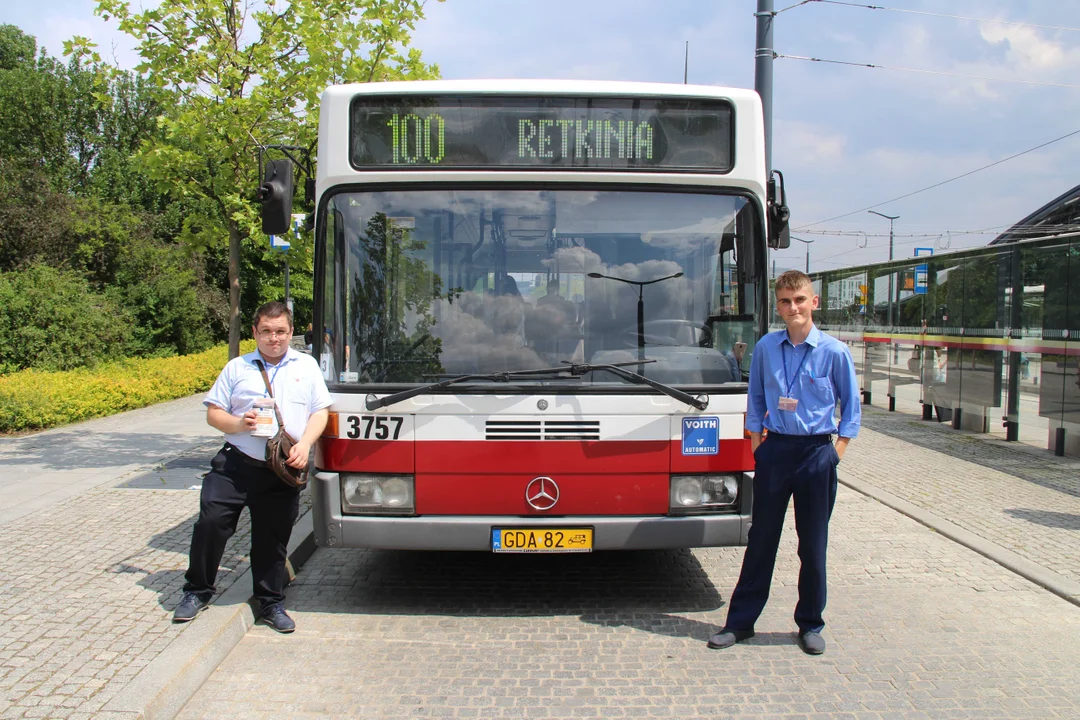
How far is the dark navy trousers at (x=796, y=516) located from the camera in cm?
442

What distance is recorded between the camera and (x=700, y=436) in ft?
16.0

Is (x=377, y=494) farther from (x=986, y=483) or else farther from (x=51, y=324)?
(x=51, y=324)

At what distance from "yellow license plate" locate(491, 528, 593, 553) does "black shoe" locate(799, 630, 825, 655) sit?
3.96 feet

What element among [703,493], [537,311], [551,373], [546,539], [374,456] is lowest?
[546,539]

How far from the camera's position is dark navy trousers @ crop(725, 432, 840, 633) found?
442cm

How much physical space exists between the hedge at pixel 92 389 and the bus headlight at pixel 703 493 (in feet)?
33.2

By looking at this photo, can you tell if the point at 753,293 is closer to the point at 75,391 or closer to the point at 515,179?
the point at 515,179

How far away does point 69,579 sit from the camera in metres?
5.34

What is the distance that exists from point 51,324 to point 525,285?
13525mm

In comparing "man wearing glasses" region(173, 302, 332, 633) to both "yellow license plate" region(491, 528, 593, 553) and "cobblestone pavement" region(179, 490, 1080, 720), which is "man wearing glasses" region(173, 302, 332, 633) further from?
"yellow license plate" region(491, 528, 593, 553)

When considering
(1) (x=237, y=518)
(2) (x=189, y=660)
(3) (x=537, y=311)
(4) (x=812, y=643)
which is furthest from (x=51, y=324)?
(4) (x=812, y=643)

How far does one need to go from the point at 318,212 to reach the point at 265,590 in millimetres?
2161

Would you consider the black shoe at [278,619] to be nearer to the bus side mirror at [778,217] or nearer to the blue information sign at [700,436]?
the blue information sign at [700,436]

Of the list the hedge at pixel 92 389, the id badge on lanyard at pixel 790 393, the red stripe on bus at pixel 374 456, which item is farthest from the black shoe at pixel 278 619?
the hedge at pixel 92 389
